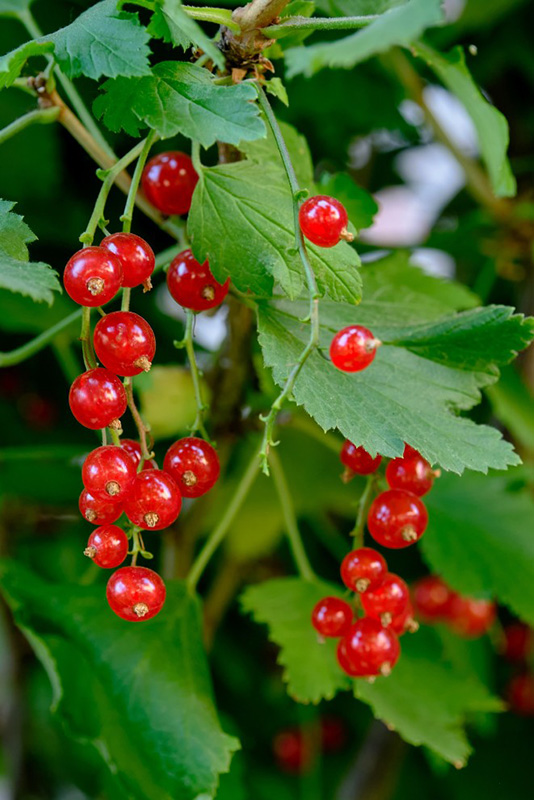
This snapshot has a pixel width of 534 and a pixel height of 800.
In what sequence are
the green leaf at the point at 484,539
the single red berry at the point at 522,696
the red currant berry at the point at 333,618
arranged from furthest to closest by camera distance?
the single red berry at the point at 522,696, the green leaf at the point at 484,539, the red currant berry at the point at 333,618

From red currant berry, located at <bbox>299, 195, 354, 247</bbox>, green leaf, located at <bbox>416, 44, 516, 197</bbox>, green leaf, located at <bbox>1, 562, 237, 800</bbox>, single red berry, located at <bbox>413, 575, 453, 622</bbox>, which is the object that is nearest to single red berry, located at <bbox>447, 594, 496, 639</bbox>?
single red berry, located at <bbox>413, 575, 453, 622</bbox>

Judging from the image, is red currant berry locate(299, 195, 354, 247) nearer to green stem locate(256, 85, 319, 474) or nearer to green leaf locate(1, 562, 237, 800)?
green stem locate(256, 85, 319, 474)

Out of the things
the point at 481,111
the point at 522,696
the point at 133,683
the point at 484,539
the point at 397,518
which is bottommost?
the point at 522,696

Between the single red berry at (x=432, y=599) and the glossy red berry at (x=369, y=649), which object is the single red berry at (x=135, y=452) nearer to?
the glossy red berry at (x=369, y=649)

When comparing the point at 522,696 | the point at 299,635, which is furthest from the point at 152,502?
the point at 522,696

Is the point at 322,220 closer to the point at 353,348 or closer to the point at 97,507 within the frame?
the point at 353,348

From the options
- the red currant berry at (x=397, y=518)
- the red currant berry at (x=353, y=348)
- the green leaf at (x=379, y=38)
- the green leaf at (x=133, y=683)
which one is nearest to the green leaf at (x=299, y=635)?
the green leaf at (x=133, y=683)
